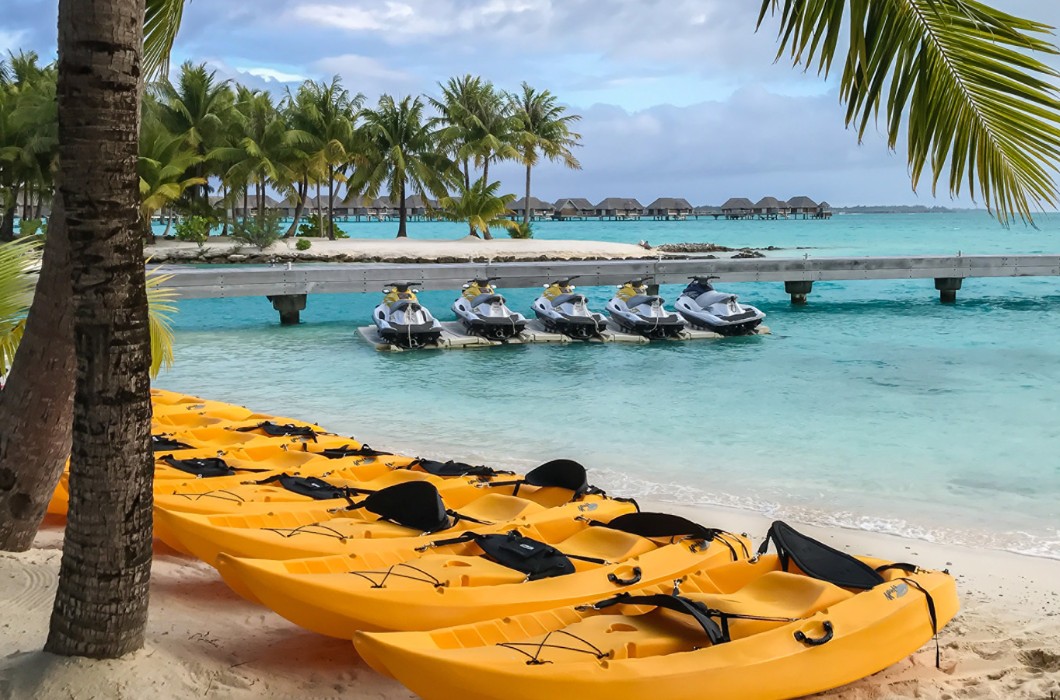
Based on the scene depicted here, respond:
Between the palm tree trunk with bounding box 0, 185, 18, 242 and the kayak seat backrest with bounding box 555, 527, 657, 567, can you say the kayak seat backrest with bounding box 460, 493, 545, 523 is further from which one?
the palm tree trunk with bounding box 0, 185, 18, 242

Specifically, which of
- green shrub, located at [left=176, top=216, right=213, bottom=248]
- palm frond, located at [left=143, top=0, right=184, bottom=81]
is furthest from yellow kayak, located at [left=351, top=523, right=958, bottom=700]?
green shrub, located at [left=176, top=216, right=213, bottom=248]

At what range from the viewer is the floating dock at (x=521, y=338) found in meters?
16.9

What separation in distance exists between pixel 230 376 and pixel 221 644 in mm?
10788

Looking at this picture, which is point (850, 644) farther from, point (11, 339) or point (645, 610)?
point (11, 339)

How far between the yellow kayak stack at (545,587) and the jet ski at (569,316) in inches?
480

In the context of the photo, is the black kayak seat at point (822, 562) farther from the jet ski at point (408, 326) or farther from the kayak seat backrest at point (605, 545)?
the jet ski at point (408, 326)

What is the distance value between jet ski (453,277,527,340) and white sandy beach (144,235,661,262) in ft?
51.4

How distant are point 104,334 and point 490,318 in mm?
14560

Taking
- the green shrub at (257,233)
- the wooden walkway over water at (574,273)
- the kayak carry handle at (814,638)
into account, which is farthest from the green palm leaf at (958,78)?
the green shrub at (257,233)

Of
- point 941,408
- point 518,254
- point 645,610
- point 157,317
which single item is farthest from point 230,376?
point 518,254

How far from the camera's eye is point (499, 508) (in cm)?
472

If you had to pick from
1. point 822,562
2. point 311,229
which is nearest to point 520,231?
point 311,229

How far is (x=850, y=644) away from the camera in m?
3.29

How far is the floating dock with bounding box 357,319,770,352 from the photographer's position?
16875mm
